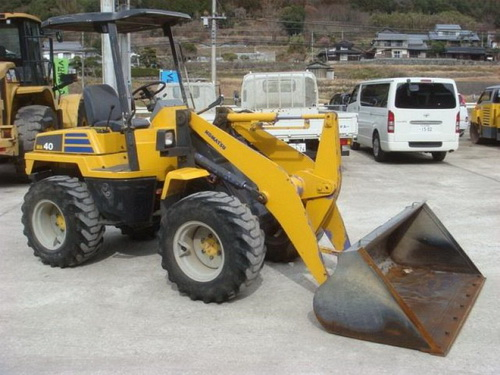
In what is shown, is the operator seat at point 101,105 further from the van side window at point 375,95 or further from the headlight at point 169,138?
the van side window at point 375,95

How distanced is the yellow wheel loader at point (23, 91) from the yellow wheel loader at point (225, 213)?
4.42 meters

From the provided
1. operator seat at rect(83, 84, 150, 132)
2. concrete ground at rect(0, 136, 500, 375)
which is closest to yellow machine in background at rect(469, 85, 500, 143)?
concrete ground at rect(0, 136, 500, 375)

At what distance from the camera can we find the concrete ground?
396 centimetres

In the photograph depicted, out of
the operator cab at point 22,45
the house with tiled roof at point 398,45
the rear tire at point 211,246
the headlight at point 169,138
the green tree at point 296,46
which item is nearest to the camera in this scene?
the rear tire at point 211,246

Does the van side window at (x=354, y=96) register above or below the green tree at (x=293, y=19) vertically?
below

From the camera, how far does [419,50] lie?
95.1 m

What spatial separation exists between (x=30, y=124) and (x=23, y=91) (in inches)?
32.5

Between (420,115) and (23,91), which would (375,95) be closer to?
(420,115)

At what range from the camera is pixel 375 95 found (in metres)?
14.8

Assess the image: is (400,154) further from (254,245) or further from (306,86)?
(254,245)

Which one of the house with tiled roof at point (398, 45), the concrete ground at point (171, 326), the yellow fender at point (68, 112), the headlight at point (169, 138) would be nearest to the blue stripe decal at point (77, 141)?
the headlight at point (169, 138)

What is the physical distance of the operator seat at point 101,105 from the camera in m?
6.12

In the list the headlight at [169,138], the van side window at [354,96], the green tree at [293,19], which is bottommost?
the van side window at [354,96]

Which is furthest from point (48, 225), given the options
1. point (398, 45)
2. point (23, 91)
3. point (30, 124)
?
point (398, 45)
